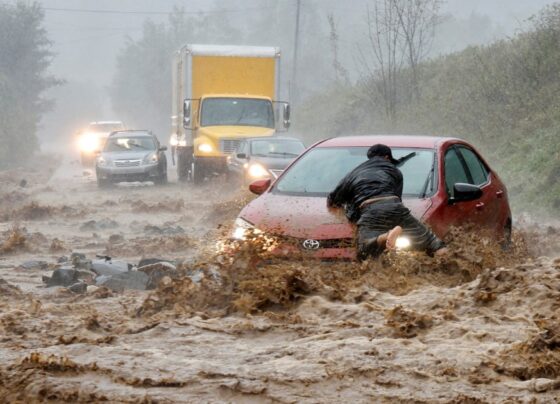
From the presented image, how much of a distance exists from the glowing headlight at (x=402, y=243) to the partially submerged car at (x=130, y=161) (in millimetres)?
22220

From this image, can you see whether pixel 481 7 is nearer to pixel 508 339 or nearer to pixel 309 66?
pixel 309 66

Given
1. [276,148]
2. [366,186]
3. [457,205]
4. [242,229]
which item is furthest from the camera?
[276,148]

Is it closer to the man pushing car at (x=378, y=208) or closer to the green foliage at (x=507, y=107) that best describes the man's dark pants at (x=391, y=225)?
the man pushing car at (x=378, y=208)

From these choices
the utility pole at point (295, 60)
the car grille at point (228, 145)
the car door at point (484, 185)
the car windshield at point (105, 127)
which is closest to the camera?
the car door at point (484, 185)

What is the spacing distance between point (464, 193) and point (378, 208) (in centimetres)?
112

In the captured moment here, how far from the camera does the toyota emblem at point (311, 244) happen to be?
880 cm

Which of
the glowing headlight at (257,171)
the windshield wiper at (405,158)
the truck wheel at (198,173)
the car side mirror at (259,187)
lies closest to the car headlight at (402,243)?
the windshield wiper at (405,158)

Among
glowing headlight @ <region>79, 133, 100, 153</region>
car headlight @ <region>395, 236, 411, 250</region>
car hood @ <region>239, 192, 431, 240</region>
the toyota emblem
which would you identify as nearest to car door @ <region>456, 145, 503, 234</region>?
car hood @ <region>239, 192, 431, 240</region>

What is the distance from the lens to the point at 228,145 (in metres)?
27.3

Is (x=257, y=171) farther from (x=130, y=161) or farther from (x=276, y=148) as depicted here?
(x=130, y=161)

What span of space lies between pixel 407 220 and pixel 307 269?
93 centimetres

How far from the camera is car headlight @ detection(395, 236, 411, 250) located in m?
8.74

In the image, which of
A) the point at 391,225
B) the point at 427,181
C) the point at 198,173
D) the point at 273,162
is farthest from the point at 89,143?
the point at 391,225

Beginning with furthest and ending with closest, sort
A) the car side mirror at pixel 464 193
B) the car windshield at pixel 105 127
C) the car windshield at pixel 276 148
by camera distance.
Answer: the car windshield at pixel 105 127 → the car windshield at pixel 276 148 → the car side mirror at pixel 464 193
